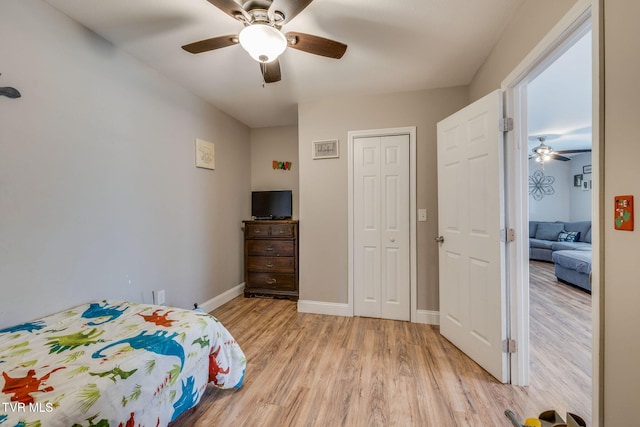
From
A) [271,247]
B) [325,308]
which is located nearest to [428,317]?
[325,308]

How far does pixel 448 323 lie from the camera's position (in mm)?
2342

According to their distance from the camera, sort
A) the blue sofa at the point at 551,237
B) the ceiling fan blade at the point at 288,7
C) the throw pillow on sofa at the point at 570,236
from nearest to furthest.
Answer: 1. the ceiling fan blade at the point at 288,7
2. the blue sofa at the point at 551,237
3. the throw pillow on sofa at the point at 570,236

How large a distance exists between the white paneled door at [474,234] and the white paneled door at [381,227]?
43 centimetres

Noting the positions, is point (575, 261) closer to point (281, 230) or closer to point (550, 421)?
point (550, 421)

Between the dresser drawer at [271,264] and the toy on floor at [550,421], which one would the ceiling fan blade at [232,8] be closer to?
the toy on floor at [550,421]

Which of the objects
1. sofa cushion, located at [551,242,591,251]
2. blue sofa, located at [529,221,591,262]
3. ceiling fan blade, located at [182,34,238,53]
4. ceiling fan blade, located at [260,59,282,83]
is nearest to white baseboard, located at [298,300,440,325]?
ceiling fan blade, located at [260,59,282,83]

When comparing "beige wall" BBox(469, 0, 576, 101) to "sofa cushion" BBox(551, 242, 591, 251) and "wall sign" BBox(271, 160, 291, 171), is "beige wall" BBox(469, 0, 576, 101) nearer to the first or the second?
"wall sign" BBox(271, 160, 291, 171)

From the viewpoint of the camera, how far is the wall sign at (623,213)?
2.93 ft

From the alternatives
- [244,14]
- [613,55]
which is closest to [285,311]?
[244,14]

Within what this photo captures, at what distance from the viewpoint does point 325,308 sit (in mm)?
2998

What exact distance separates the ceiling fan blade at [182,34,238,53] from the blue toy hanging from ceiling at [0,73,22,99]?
0.94 metres

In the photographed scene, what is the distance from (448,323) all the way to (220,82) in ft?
10.4

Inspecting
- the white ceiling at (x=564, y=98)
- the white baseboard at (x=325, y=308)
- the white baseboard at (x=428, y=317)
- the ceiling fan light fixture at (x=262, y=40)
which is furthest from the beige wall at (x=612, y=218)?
the white baseboard at (x=325, y=308)

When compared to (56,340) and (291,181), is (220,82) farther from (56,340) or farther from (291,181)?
(56,340)
